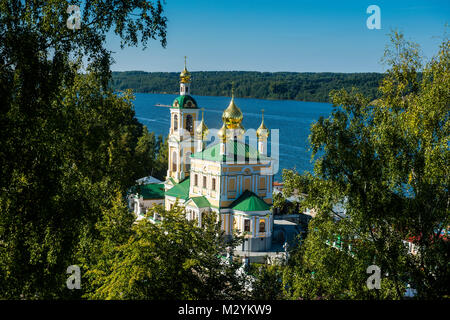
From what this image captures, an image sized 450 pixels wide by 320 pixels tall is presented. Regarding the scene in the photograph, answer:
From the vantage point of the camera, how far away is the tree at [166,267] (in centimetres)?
736

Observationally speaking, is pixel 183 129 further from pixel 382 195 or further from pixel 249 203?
pixel 382 195

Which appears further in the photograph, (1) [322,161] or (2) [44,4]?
(1) [322,161]

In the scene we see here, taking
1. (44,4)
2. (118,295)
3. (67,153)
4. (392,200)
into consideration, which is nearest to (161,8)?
(44,4)

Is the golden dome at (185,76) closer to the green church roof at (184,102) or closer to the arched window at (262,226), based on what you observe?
the green church roof at (184,102)

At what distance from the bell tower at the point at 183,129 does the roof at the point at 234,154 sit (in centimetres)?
344

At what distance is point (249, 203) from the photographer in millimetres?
23109

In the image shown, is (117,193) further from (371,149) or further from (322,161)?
(371,149)

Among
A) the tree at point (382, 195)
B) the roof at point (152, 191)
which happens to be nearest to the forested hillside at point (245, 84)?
the roof at point (152, 191)

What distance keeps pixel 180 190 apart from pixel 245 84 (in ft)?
330

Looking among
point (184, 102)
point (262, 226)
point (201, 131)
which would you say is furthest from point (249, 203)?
point (184, 102)

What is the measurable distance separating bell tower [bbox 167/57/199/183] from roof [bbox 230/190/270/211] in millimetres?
5596

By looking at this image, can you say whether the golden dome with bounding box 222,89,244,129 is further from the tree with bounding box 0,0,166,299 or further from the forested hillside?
the forested hillside

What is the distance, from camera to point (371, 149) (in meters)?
9.73
